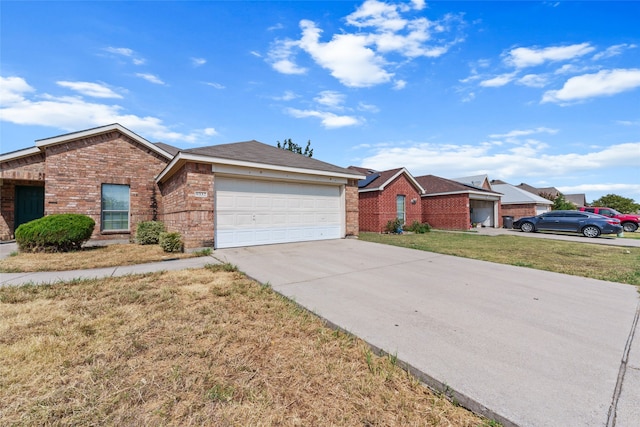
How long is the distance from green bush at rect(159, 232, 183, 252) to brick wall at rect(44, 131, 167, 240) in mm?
4175

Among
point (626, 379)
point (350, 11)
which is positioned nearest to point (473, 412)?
point (626, 379)

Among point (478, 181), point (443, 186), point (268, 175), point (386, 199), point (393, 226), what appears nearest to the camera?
point (268, 175)

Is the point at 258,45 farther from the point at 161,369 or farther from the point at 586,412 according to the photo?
the point at 586,412

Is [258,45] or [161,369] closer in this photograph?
[161,369]

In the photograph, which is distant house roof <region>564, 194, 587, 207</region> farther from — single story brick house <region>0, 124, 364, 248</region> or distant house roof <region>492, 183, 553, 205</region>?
single story brick house <region>0, 124, 364, 248</region>

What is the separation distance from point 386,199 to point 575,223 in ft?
37.9

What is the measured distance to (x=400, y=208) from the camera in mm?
19016

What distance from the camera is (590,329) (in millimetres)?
3184

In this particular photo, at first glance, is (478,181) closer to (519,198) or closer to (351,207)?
(519,198)

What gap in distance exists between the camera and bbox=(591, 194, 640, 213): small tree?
45375 millimetres

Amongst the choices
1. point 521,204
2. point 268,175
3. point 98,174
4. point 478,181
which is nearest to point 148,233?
point 98,174

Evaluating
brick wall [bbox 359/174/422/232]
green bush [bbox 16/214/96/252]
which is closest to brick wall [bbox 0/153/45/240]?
green bush [bbox 16/214/96/252]

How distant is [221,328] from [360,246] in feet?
23.3

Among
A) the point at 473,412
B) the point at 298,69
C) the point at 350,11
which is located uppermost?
the point at 350,11
